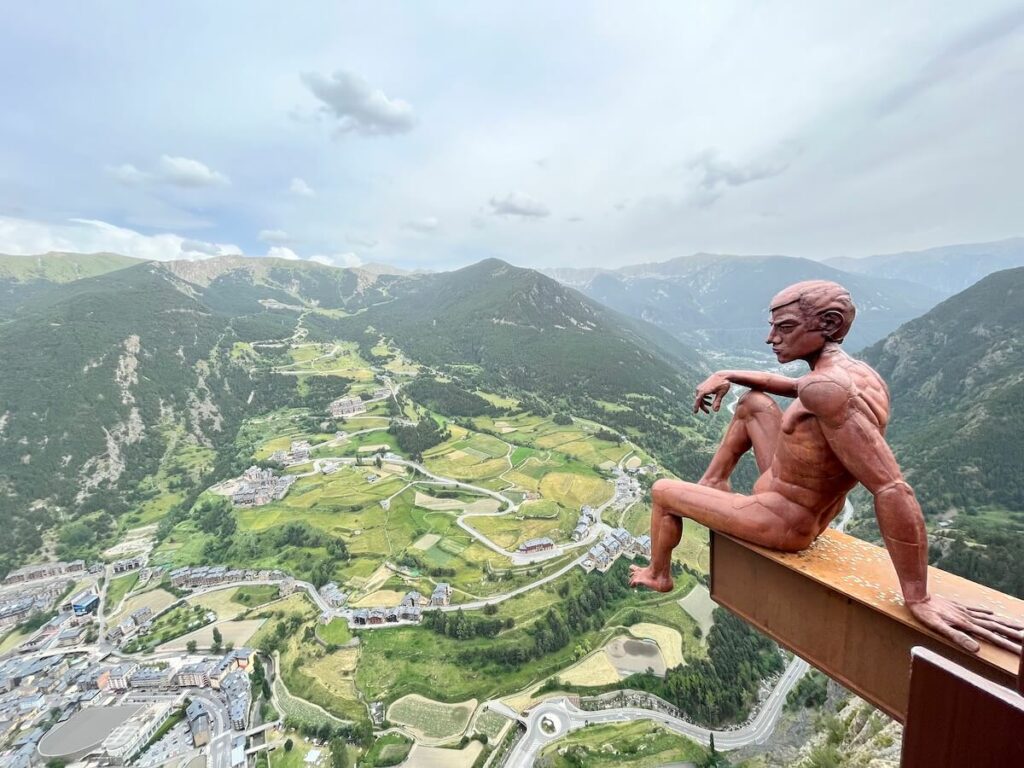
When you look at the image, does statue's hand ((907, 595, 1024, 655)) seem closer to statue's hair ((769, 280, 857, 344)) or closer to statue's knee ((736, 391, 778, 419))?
statue's knee ((736, 391, 778, 419))

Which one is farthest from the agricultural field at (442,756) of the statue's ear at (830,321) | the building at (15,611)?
the building at (15,611)

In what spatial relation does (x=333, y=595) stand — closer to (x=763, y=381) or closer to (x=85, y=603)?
(x=85, y=603)

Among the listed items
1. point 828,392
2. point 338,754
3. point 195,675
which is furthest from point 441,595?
point 828,392

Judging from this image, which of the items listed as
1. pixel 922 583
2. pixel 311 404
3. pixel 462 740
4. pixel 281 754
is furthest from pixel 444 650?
pixel 311 404

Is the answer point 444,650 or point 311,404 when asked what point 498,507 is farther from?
point 311,404

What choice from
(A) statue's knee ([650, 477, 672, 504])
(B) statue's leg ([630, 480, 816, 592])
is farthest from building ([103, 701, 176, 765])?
(A) statue's knee ([650, 477, 672, 504])

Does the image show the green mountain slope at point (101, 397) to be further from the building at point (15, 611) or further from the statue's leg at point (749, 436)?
the statue's leg at point (749, 436)
